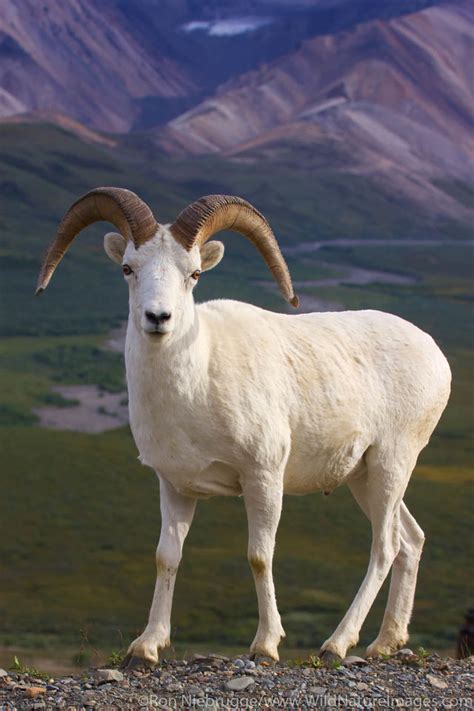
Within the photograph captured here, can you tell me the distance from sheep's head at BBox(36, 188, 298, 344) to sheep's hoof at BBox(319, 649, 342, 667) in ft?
9.28

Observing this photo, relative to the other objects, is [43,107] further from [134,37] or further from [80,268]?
[80,268]

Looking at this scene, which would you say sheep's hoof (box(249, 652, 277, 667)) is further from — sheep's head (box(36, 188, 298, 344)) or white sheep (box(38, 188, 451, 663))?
sheep's head (box(36, 188, 298, 344))

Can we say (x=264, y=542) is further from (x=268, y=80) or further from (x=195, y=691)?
(x=268, y=80)

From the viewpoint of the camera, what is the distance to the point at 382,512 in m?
9.77

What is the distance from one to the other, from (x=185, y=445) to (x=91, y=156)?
121281 mm

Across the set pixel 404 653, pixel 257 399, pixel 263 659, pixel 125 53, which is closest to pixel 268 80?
pixel 125 53

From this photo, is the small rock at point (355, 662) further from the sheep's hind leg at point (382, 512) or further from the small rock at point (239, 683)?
the small rock at point (239, 683)

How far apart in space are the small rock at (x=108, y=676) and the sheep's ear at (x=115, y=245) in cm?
309

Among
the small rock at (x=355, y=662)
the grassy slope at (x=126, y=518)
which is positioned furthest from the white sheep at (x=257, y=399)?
the grassy slope at (x=126, y=518)

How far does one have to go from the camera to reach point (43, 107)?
123188 mm

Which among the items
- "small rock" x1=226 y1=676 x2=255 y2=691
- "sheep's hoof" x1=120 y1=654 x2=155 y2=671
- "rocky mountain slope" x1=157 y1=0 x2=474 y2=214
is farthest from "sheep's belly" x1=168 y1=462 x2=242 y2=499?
"rocky mountain slope" x1=157 y1=0 x2=474 y2=214

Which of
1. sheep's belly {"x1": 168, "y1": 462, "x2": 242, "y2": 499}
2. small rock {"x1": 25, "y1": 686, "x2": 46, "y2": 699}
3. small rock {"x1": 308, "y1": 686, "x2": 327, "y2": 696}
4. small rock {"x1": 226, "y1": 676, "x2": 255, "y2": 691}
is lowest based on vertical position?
small rock {"x1": 25, "y1": 686, "x2": 46, "y2": 699}

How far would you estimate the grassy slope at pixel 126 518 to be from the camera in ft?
93.2

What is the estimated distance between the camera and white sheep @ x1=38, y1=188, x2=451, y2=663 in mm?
8344
